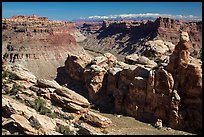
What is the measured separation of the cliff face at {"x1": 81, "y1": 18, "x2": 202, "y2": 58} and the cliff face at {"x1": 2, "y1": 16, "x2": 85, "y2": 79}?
20159 millimetres

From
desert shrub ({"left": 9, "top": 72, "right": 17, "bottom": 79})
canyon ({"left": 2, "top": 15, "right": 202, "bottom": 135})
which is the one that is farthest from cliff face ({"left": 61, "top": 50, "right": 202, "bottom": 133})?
desert shrub ({"left": 9, "top": 72, "right": 17, "bottom": 79})

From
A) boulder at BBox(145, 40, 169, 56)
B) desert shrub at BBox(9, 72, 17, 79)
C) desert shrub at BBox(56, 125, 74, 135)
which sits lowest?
desert shrub at BBox(56, 125, 74, 135)

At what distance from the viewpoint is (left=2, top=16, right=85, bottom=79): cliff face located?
2736 inches

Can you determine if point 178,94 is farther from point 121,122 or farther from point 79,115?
point 79,115

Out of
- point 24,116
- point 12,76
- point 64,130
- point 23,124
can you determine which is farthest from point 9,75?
point 23,124

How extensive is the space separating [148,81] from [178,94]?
10.0 feet

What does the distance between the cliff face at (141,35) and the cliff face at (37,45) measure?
20.2 meters

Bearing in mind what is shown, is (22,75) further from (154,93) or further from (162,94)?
(162,94)

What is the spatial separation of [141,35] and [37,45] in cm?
3942

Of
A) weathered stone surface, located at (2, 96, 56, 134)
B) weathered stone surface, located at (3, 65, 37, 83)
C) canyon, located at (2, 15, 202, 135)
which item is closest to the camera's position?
weathered stone surface, located at (2, 96, 56, 134)

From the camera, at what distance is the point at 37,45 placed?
2995 inches

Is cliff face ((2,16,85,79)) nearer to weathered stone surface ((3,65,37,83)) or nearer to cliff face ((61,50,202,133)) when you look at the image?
cliff face ((61,50,202,133))

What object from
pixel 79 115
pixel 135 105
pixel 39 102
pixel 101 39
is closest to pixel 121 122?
pixel 135 105

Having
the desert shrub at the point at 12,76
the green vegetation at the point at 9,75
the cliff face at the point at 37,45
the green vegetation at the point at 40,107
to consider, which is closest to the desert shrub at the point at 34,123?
the green vegetation at the point at 40,107
